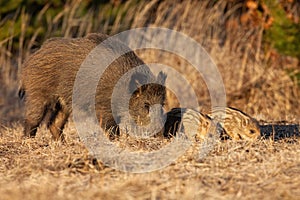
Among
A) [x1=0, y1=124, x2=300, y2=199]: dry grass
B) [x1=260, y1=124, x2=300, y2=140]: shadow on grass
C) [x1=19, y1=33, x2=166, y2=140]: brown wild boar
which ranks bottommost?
[x1=0, y1=124, x2=300, y2=199]: dry grass

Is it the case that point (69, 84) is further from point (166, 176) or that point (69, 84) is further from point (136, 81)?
point (166, 176)

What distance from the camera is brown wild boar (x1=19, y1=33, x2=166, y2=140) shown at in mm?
6516

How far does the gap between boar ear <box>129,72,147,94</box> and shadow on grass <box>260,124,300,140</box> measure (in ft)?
4.66

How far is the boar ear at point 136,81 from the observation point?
6543mm

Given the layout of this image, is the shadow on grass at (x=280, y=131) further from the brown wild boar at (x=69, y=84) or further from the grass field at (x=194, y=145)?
the brown wild boar at (x=69, y=84)

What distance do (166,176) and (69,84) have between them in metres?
2.60

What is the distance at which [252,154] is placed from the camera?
16.4 ft

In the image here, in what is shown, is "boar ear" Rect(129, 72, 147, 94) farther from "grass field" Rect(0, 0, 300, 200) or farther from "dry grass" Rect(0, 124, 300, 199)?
"dry grass" Rect(0, 124, 300, 199)

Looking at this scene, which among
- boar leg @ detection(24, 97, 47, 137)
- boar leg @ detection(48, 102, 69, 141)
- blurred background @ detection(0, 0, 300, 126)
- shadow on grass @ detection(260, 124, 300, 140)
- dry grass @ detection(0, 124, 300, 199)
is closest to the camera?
dry grass @ detection(0, 124, 300, 199)

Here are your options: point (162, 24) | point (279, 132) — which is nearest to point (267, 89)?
point (162, 24)

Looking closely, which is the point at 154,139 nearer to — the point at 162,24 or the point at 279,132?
the point at 279,132

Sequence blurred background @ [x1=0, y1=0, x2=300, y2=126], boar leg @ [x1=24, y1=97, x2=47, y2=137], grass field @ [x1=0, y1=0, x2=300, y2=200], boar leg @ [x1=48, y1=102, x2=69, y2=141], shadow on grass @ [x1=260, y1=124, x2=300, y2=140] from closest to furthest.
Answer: grass field @ [x1=0, y1=0, x2=300, y2=200] < shadow on grass @ [x1=260, y1=124, x2=300, y2=140] < boar leg @ [x1=24, y1=97, x2=47, y2=137] < boar leg @ [x1=48, y1=102, x2=69, y2=141] < blurred background @ [x1=0, y1=0, x2=300, y2=126]

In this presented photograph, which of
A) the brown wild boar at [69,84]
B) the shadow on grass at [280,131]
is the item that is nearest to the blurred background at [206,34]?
the shadow on grass at [280,131]

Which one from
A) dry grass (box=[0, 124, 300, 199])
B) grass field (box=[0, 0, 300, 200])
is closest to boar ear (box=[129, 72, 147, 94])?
grass field (box=[0, 0, 300, 200])
